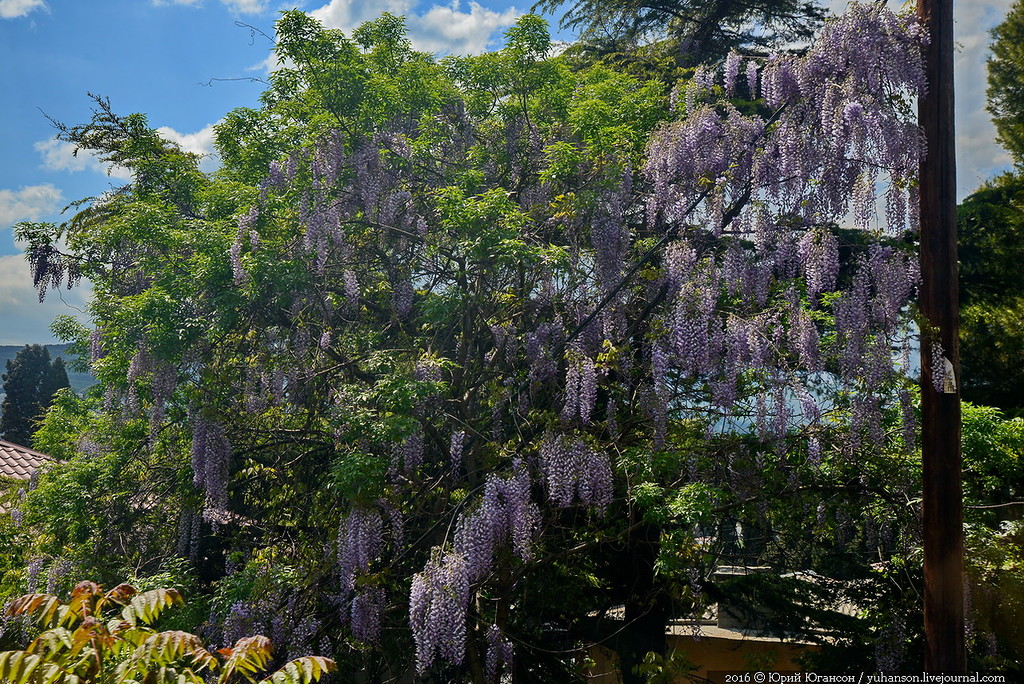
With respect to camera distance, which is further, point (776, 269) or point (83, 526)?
point (83, 526)

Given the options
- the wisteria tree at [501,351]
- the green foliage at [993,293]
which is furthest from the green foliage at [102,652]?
the green foliage at [993,293]

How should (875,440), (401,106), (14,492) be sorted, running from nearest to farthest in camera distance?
1. (875,440)
2. (401,106)
3. (14,492)

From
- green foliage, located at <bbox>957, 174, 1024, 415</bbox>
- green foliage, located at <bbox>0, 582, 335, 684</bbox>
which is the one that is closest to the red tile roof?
green foliage, located at <bbox>0, 582, 335, 684</bbox>

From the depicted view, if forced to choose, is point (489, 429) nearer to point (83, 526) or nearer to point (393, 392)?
point (393, 392)

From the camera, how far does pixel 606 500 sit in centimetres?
774

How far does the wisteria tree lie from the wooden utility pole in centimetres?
50

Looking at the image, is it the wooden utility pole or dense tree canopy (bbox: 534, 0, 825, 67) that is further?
dense tree canopy (bbox: 534, 0, 825, 67)

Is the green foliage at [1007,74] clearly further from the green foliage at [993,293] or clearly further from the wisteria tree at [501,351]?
the wisteria tree at [501,351]

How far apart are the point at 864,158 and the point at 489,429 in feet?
16.0

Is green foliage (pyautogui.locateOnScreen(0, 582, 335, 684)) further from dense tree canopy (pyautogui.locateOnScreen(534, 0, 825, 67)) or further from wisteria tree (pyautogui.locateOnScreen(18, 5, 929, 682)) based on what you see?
dense tree canopy (pyautogui.locateOnScreen(534, 0, 825, 67))

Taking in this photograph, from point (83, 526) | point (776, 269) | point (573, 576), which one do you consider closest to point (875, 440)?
point (776, 269)

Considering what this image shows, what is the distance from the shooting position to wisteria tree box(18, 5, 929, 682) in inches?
294

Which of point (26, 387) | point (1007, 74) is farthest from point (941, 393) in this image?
point (26, 387)

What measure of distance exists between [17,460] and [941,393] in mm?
16422
